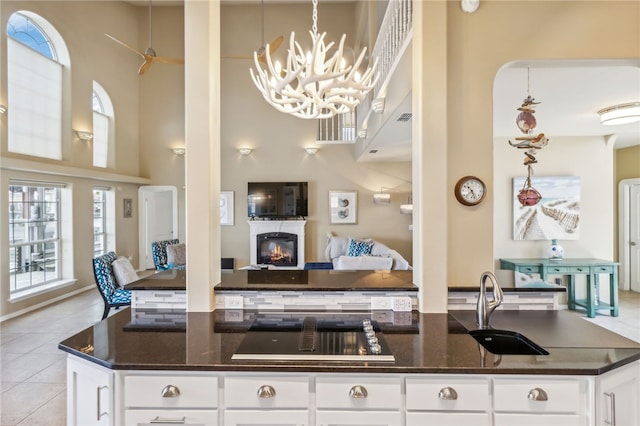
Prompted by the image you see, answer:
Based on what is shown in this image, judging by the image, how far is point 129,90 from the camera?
305 inches

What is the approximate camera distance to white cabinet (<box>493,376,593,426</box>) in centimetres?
135

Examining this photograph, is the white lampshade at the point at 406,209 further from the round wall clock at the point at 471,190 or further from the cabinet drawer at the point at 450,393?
the cabinet drawer at the point at 450,393

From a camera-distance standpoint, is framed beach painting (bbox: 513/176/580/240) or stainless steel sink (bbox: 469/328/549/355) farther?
framed beach painting (bbox: 513/176/580/240)

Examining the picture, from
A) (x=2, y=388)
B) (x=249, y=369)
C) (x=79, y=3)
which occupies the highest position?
(x=79, y=3)

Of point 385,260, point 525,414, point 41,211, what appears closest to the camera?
point 525,414

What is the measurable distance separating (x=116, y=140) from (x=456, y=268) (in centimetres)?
773

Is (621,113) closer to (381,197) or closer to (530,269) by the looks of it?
(530,269)

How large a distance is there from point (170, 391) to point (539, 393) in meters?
1.51

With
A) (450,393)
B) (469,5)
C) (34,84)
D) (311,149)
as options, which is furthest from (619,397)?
(34,84)

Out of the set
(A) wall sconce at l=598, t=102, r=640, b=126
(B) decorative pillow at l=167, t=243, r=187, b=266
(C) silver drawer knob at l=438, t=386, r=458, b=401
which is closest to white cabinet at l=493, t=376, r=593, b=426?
(C) silver drawer knob at l=438, t=386, r=458, b=401

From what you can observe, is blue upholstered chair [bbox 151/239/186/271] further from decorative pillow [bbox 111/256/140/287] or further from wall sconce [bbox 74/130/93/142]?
wall sconce [bbox 74/130/93/142]

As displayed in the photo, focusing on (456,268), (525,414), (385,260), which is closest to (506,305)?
(456,268)

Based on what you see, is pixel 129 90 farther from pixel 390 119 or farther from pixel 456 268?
pixel 456 268

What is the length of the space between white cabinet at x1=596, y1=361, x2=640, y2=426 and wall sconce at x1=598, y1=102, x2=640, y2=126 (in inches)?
150
